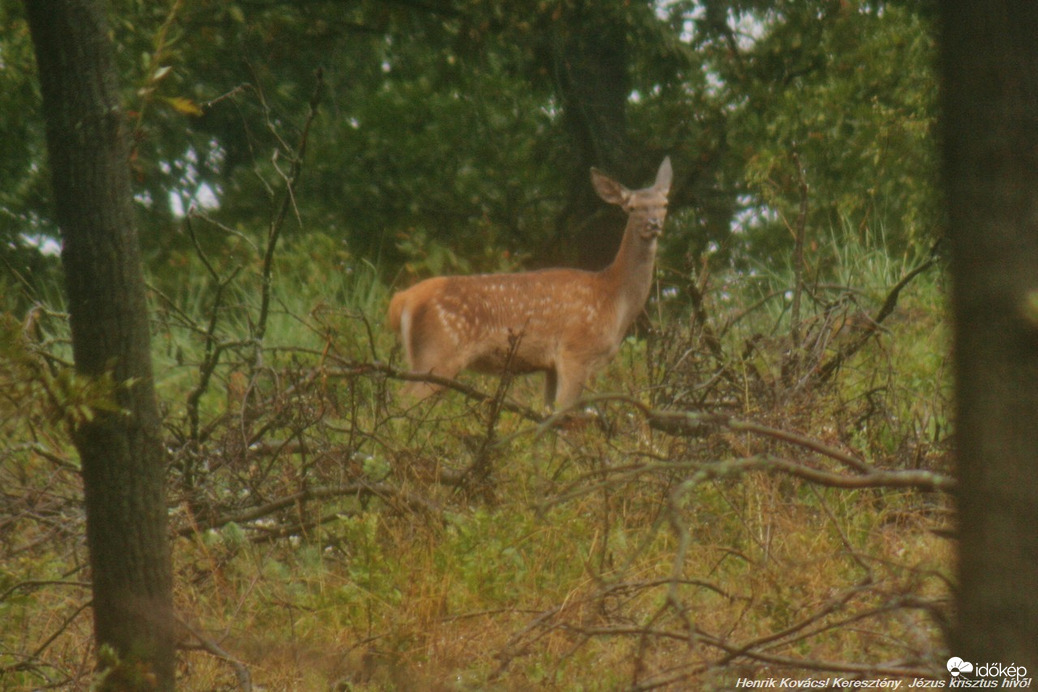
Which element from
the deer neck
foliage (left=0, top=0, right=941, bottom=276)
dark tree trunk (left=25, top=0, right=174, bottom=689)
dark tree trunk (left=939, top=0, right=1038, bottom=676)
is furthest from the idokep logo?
the deer neck

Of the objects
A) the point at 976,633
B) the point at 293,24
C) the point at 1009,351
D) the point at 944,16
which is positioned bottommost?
the point at 976,633

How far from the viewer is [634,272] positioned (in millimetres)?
11641

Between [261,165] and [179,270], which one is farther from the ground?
[261,165]

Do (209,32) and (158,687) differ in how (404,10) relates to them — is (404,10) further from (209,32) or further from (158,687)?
(158,687)

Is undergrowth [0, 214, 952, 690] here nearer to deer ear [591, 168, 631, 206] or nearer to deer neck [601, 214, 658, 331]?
deer neck [601, 214, 658, 331]

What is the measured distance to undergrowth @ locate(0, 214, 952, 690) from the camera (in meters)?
3.96

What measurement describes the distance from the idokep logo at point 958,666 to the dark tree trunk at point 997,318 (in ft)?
0.11

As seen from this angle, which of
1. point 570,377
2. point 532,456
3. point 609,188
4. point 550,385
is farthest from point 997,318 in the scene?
point 609,188

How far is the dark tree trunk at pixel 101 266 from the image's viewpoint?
308 cm

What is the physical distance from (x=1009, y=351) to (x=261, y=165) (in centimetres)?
1563

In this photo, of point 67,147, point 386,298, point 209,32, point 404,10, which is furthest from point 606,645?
point 386,298

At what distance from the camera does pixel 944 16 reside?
2.02 m

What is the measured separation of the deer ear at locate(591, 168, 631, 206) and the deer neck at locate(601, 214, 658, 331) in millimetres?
183

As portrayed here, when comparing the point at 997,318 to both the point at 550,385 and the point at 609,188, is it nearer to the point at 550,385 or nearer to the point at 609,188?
the point at 550,385
